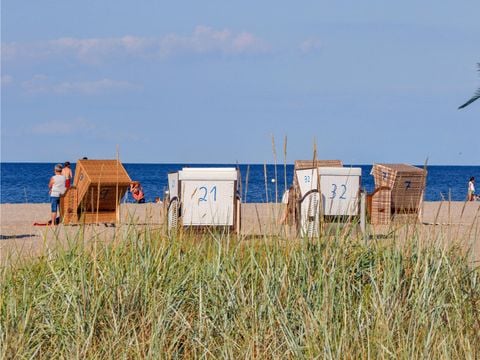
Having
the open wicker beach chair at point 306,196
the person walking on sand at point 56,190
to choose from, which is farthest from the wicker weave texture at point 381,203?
the person walking on sand at point 56,190

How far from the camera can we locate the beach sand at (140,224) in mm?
6070

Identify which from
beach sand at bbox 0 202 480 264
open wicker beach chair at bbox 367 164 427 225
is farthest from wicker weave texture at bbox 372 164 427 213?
beach sand at bbox 0 202 480 264

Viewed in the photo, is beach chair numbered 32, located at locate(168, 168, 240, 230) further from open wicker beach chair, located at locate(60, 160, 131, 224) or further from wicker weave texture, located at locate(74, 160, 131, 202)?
open wicker beach chair, located at locate(60, 160, 131, 224)

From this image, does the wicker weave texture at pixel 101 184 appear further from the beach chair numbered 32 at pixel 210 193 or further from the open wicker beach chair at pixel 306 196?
the beach chair numbered 32 at pixel 210 193

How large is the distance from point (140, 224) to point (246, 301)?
9.24 feet

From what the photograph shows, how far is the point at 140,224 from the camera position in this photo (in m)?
8.08

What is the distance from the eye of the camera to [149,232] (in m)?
6.15

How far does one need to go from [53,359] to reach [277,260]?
1514 mm

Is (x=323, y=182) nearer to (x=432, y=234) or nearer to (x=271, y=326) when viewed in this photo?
(x=432, y=234)

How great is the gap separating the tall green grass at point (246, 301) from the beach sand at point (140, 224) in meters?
0.15

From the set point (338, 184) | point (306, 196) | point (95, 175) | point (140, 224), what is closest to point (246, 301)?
point (140, 224)

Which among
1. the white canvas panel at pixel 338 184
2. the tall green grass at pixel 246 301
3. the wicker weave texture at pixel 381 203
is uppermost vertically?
the white canvas panel at pixel 338 184

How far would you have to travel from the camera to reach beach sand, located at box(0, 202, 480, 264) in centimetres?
607

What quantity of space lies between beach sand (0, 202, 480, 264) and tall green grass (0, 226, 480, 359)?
146 mm
